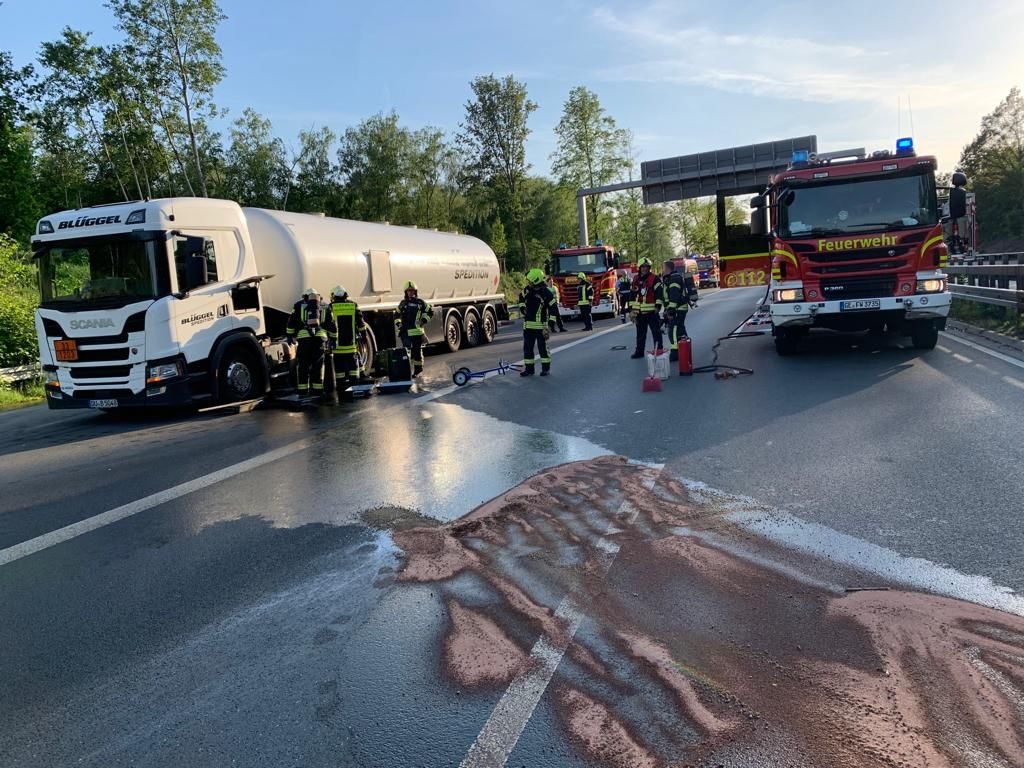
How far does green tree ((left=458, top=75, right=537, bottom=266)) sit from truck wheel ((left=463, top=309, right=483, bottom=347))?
22.5 meters

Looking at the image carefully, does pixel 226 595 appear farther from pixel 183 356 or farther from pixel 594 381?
pixel 594 381

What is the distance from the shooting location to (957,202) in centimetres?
1070

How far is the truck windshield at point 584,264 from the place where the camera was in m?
29.8

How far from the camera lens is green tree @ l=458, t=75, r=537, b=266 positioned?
133 feet

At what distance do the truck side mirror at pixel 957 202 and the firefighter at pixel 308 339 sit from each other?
377 inches

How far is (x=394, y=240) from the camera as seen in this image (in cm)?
Answer: 1698

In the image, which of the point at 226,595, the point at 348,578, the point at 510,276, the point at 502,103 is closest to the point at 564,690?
the point at 348,578

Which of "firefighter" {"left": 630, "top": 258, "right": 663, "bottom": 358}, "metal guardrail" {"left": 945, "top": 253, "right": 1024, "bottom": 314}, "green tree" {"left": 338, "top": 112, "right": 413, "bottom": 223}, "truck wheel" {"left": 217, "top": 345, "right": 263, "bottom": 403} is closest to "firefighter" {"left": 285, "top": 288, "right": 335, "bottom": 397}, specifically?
"truck wheel" {"left": 217, "top": 345, "right": 263, "bottom": 403}

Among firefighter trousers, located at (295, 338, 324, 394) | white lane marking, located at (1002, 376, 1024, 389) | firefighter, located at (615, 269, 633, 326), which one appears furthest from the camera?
firefighter, located at (615, 269, 633, 326)

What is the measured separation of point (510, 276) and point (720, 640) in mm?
44205

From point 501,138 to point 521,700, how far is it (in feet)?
136

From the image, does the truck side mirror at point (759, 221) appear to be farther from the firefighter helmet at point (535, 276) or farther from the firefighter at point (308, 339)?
the firefighter at point (308, 339)

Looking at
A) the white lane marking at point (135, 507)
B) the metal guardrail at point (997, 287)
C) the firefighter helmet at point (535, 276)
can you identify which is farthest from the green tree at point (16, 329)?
the metal guardrail at point (997, 287)

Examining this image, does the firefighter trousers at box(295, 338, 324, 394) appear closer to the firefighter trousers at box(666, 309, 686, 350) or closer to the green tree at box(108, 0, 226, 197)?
the firefighter trousers at box(666, 309, 686, 350)
